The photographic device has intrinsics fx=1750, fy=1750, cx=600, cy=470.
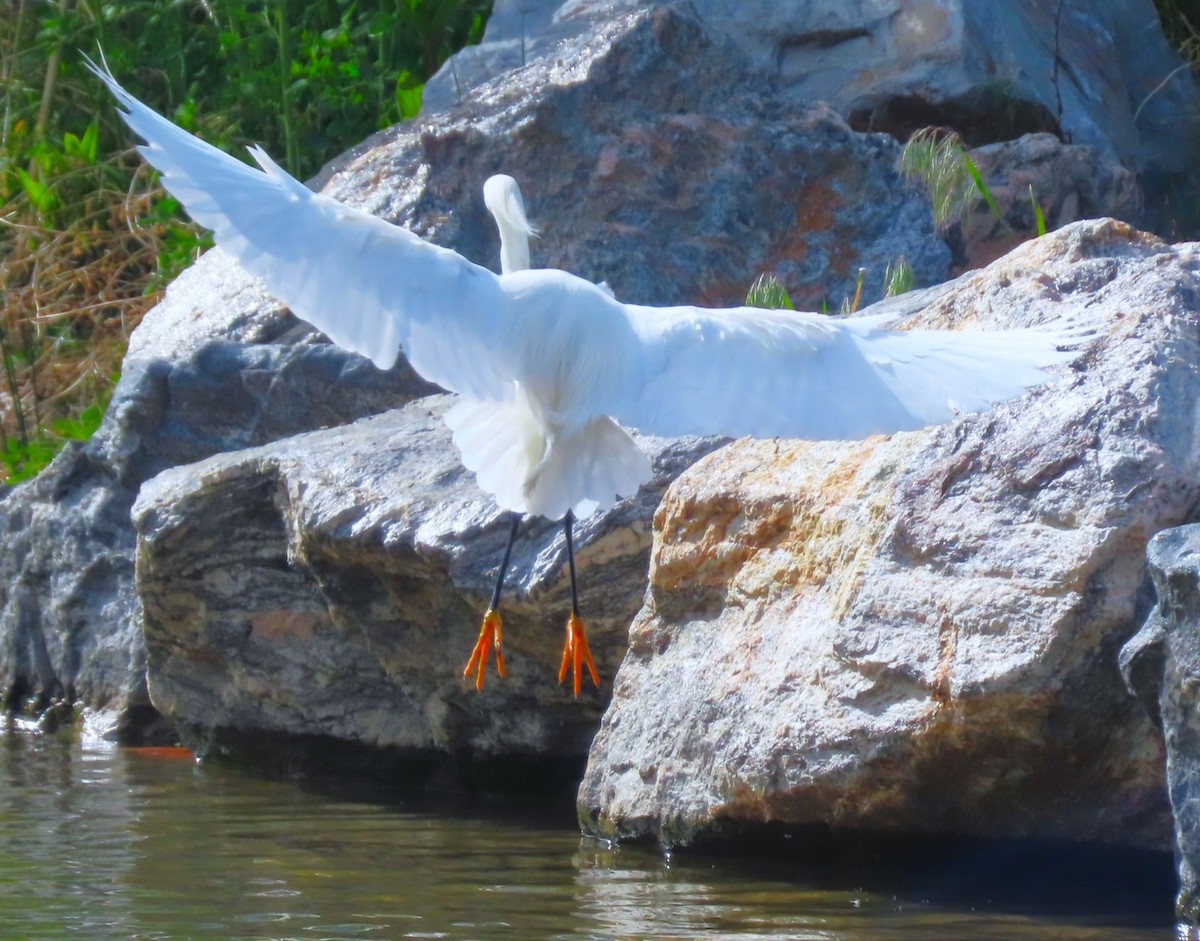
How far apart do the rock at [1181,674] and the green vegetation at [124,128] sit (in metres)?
6.30

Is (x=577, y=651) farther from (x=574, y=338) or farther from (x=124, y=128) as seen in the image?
(x=124, y=128)

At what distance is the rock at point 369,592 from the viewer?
484 cm

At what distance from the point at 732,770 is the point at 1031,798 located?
0.65 metres

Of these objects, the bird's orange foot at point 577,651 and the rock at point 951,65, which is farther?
the rock at point 951,65

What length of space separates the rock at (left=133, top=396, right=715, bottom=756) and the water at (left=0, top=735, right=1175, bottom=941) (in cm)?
44

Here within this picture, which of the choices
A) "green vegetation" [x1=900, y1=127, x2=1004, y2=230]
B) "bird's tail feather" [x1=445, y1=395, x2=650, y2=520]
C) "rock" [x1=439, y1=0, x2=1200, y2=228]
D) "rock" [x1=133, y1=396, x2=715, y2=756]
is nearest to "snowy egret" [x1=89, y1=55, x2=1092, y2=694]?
"bird's tail feather" [x1=445, y1=395, x2=650, y2=520]

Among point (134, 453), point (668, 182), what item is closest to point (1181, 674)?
point (668, 182)

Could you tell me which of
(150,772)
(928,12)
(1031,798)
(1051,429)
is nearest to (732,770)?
(1031,798)

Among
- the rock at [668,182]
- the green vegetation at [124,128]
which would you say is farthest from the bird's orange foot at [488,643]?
the green vegetation at [124,128]

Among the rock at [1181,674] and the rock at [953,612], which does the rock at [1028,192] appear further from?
the rock at [1181,674]

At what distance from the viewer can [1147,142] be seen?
8594 mm

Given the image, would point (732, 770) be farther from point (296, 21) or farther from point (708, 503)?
point (296, 21)

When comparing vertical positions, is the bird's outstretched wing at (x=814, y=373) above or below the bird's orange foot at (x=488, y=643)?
above

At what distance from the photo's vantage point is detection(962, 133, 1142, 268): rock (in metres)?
6.62
